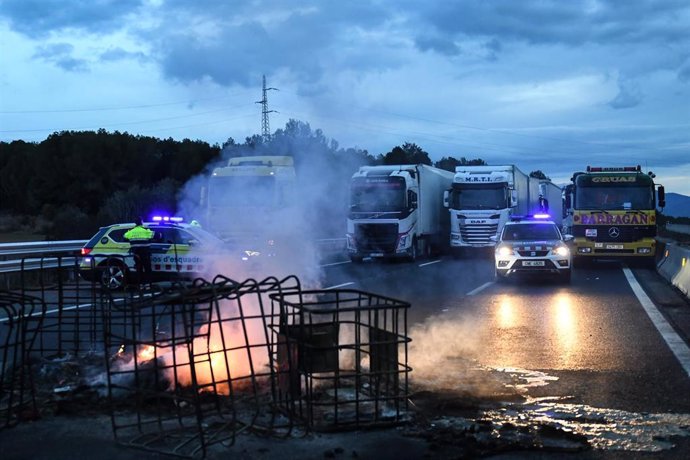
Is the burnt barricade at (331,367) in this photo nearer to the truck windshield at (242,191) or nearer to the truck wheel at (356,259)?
the truck windshield at (242,191)

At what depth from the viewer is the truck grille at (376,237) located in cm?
2509

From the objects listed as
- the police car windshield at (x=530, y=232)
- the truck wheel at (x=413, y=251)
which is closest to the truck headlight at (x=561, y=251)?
the police car windshield at (x=530, y=232)

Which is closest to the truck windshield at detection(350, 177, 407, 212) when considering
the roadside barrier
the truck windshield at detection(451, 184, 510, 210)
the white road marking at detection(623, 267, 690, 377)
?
the truck windshield at detection(451, 184, 510, 210)

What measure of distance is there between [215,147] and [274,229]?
38.8ft

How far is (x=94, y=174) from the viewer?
45.3 metres

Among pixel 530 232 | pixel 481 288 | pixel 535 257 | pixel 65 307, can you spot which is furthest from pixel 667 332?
pixel 65 307

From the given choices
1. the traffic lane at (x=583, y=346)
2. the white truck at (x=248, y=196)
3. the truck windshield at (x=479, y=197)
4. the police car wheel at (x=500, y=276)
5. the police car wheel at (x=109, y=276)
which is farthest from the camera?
the truck windshield at (x=479, y=197)

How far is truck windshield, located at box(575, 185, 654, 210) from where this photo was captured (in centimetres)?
2147

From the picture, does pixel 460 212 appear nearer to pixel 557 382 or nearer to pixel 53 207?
pixel 557 382

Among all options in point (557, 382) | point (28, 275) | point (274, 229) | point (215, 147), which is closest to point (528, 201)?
point (215, 147)

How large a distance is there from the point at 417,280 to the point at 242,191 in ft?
17.5

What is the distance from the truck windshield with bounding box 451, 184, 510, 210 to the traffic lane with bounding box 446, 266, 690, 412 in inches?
475

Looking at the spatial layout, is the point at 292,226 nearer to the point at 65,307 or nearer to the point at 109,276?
the point at 65,307

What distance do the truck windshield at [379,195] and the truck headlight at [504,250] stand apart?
7792 mm
